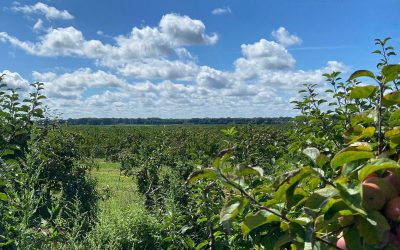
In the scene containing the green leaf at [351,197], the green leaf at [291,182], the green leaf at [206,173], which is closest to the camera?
the green leaf at [351,197]

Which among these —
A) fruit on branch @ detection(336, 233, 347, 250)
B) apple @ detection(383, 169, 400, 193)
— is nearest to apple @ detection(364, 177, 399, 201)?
apple @ detection(383, 169, 400, 193)

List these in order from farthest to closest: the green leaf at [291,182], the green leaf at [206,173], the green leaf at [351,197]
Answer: the green leaf at [206,173] → the green leaf at [291,182] → the green leaf at [351,197]

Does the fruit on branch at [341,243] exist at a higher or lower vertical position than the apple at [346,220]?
lower

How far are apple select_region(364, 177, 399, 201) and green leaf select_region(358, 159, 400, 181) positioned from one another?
0.02m

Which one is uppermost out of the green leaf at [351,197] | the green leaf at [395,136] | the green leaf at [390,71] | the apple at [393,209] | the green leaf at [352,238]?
the green leaf at [390,71]

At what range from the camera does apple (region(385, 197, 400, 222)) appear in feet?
2.34

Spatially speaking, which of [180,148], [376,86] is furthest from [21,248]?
[180,148]

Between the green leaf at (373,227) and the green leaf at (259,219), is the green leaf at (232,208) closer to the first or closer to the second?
the green leaf at (259,219)

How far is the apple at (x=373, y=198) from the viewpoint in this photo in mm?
722

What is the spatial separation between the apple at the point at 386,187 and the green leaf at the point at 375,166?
23 millimetres

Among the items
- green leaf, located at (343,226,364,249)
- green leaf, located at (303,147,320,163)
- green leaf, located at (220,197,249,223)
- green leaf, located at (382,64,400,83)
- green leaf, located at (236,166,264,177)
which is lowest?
green leaf, located at (343,226,364,249)

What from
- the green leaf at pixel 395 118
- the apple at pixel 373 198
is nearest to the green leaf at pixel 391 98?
the green leaf at pixel 395 118

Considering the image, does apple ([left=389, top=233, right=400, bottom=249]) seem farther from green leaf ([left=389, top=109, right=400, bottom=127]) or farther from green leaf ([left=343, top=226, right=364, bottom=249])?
green leaf ([left=389, top=109, right=400, bottom=127])

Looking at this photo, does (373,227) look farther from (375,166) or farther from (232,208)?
(232,208)
